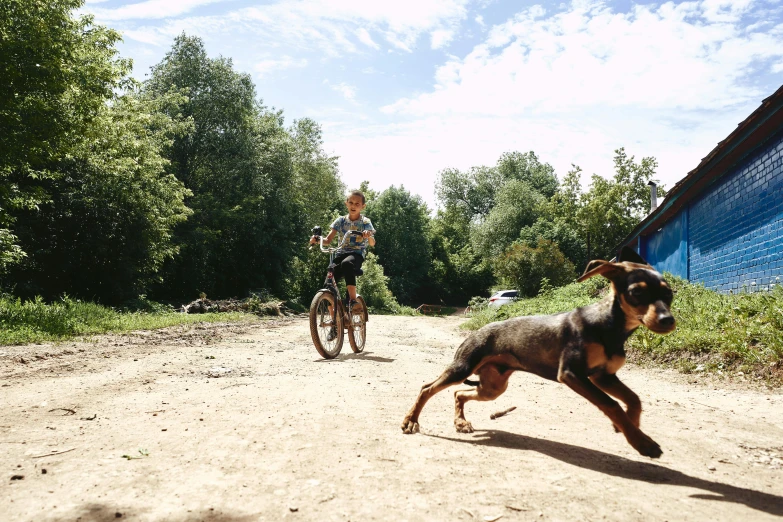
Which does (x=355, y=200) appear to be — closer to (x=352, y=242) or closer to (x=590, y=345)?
(x=352, y=242)

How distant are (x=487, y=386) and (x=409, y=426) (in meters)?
0.63

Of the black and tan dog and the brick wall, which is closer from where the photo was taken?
the black and tan dog

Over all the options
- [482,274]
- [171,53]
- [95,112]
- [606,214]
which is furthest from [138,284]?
[482,274]

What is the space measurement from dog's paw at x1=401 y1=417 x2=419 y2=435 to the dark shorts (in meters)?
4.58

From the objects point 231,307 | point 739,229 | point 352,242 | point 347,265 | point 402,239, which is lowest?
point 231,307

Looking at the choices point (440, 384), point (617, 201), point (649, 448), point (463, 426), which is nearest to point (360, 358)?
point (463, 426)

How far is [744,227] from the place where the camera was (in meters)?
11.9

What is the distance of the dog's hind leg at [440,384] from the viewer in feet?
11.3

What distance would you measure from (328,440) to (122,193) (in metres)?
19.1

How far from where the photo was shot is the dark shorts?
26.3 ft

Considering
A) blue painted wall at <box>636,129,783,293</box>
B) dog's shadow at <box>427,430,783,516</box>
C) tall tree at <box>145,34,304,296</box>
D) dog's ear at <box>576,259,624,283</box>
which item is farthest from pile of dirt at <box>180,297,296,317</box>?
dog's ear at <box>576,259,624,283</box>

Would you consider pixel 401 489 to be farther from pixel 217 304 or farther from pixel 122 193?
pixel 217 304

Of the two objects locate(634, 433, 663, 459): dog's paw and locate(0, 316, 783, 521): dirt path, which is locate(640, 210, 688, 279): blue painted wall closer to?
locate(0, 316, 783, 521): dirt path

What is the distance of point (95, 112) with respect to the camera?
15.1m
